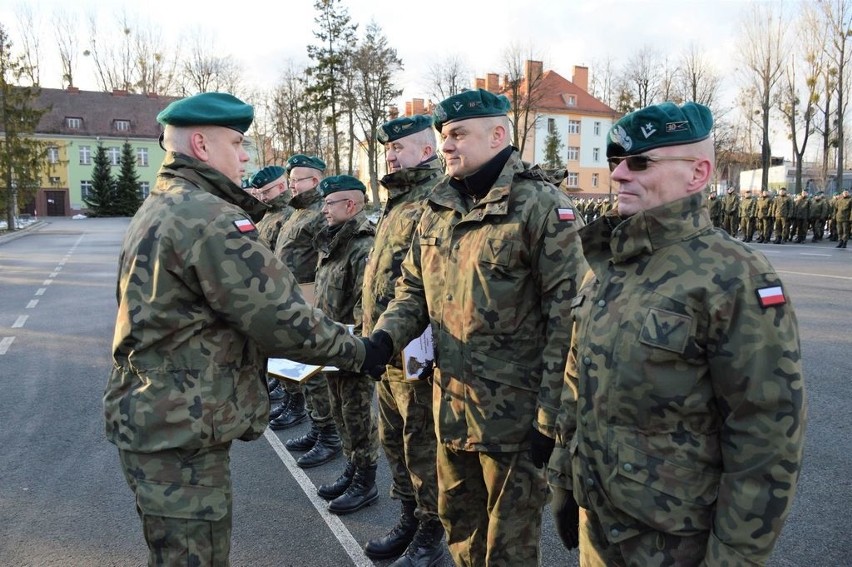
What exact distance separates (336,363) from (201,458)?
0.62m

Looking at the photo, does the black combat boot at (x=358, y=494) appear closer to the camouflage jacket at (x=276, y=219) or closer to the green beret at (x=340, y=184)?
the green beret at (x=340, y=184)

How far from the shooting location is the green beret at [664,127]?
74.0 inches

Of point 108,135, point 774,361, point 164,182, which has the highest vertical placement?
point 108,135

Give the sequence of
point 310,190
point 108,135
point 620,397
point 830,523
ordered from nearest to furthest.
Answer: point 620,397 < point 830,523 < point 310,190 < point 108,135

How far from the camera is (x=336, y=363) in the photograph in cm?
263

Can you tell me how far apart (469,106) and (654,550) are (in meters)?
1.92

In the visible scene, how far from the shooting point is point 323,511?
423 cm

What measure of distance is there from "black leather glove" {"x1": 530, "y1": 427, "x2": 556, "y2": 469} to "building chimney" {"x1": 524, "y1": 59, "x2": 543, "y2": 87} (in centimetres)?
4455

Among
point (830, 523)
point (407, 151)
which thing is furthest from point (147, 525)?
point (830, 523)

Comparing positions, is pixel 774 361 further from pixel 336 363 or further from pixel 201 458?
pixel 201 458

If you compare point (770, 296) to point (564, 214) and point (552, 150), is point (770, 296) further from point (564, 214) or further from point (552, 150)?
point (552, 150)

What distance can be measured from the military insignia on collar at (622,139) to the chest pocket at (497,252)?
736mm

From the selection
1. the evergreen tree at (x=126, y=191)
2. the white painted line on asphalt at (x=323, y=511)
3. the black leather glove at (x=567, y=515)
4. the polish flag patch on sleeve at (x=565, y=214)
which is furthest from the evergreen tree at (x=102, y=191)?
the black leather glove at (x=567, y=515)

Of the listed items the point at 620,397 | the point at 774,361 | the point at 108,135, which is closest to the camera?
the point at 774,361
